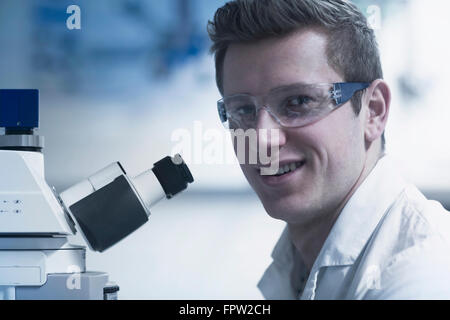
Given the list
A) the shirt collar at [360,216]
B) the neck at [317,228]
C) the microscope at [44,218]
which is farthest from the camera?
the neck at [317,228]

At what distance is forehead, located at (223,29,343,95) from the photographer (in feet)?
3.52

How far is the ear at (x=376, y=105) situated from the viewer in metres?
1.15

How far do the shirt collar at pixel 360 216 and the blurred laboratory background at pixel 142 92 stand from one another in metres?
0.20

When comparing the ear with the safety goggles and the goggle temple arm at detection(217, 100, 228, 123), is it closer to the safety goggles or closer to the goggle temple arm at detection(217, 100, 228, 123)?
the safety goggles

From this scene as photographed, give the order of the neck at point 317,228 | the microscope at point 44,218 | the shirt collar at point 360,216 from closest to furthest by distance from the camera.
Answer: the microscope at point 44,218 < the shirt collar at point 360,216 < the neck at point 317,228

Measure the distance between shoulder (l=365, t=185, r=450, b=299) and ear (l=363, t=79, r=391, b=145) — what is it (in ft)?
0.68

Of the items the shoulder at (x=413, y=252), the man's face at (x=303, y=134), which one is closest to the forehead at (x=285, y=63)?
the man's face at (x=303, y=134)

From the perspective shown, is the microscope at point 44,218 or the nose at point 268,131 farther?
the nose at point 268,131

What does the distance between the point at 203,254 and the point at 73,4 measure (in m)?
0.78

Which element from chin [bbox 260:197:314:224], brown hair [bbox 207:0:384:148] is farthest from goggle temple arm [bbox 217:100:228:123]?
chin [bbox 260:197:314:224]

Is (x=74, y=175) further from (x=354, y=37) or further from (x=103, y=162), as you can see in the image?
(x=354, y=37)

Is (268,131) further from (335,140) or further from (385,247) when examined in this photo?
(385,247)

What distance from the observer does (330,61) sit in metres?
1.12

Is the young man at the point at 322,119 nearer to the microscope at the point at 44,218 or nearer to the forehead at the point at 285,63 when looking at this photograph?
the forehead at the point at 285,63
